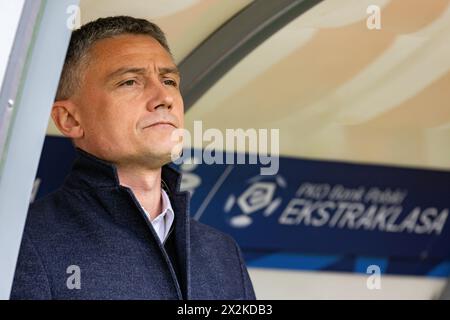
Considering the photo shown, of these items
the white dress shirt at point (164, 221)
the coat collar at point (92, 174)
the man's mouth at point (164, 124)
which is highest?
the man's mouth at point (164, 124)

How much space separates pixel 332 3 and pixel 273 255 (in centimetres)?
251

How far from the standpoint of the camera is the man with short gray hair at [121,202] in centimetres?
270

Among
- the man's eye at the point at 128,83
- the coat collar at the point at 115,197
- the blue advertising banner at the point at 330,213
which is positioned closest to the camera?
the coat collar at the point at 115,197

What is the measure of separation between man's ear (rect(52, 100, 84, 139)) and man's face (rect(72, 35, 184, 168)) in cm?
2

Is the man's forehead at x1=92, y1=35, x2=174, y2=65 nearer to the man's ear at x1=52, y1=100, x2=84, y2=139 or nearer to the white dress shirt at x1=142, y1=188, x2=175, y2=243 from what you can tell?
the man's ear at x1=52, y1=100, x2=84, y2=139

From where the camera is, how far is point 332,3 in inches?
189

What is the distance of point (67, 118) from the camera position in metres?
3.29

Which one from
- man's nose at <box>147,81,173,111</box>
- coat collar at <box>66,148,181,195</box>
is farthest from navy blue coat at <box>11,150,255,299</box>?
man's nose at <box>147,81,173,111</box>

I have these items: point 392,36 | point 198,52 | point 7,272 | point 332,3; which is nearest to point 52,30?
point 7,272

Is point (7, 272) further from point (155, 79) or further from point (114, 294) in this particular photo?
point (155, 79)

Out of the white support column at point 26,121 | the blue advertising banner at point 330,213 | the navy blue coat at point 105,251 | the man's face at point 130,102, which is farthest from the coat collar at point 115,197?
the blue advertising banner at point 330,213

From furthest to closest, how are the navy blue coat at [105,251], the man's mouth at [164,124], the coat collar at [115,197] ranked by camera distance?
the man's mouth at [164,124] → the coat collar at [115,197] → the navy blue coat at [105,251]

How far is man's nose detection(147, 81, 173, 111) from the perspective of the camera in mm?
3029

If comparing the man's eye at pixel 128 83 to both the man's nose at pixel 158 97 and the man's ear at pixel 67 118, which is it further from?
the man's ear at pixel 67 118
